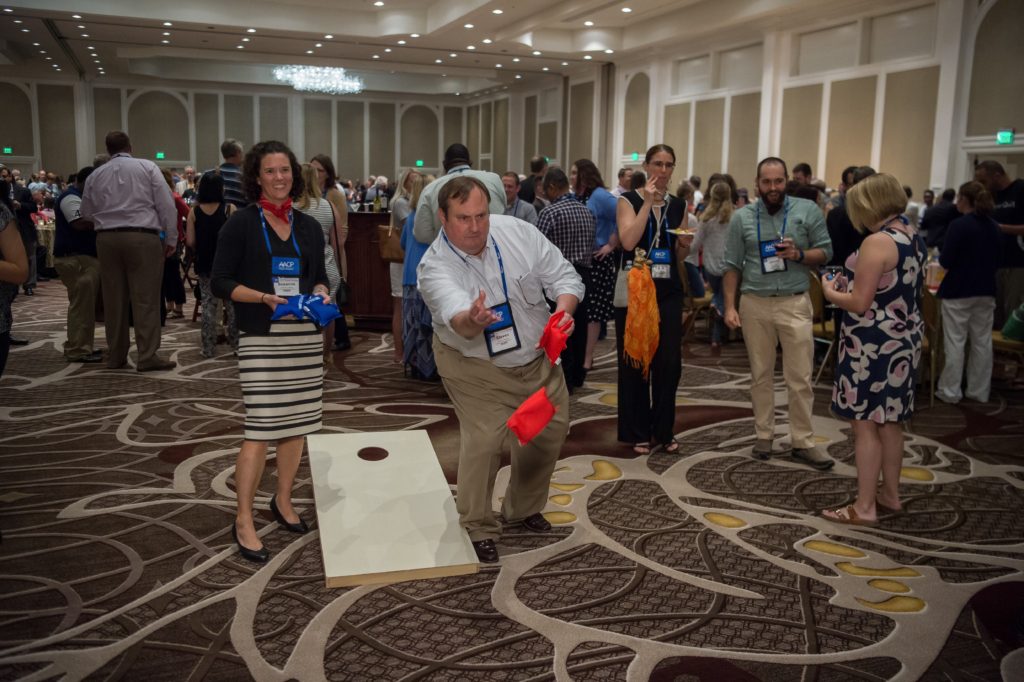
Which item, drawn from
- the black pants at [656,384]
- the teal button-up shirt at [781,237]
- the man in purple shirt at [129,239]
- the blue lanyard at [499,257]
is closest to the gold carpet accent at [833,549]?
the black pants at [656,384]

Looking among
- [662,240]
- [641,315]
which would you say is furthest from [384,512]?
[662,240]

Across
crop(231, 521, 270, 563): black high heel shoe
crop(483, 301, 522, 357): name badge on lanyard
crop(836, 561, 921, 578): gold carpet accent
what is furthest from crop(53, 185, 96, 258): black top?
crop(836, 561, 921, 578): gold carpet accent

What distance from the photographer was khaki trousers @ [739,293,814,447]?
173 inches

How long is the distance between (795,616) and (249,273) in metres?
2.30

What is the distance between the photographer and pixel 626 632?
2.74 meters

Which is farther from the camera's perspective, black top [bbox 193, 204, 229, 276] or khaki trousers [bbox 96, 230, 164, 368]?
black top [bbox 193, 204, 229, 276]

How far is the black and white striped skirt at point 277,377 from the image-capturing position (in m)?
3.18

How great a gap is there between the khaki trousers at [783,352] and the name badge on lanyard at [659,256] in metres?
0.46

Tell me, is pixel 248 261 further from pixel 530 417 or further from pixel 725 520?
pixel 725 520

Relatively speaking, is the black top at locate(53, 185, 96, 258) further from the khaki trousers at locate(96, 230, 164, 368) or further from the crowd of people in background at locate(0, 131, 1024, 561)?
the khaki trousers at locate(96, 230, 164, 368)

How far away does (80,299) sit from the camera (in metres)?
7.04

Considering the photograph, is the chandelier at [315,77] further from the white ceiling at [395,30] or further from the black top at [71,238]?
the black top at [71,238]

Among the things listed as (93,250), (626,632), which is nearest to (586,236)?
(626,632)

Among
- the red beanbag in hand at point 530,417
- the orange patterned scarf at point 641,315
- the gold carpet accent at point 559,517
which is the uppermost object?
the orange patterned scarf at point 641,315
